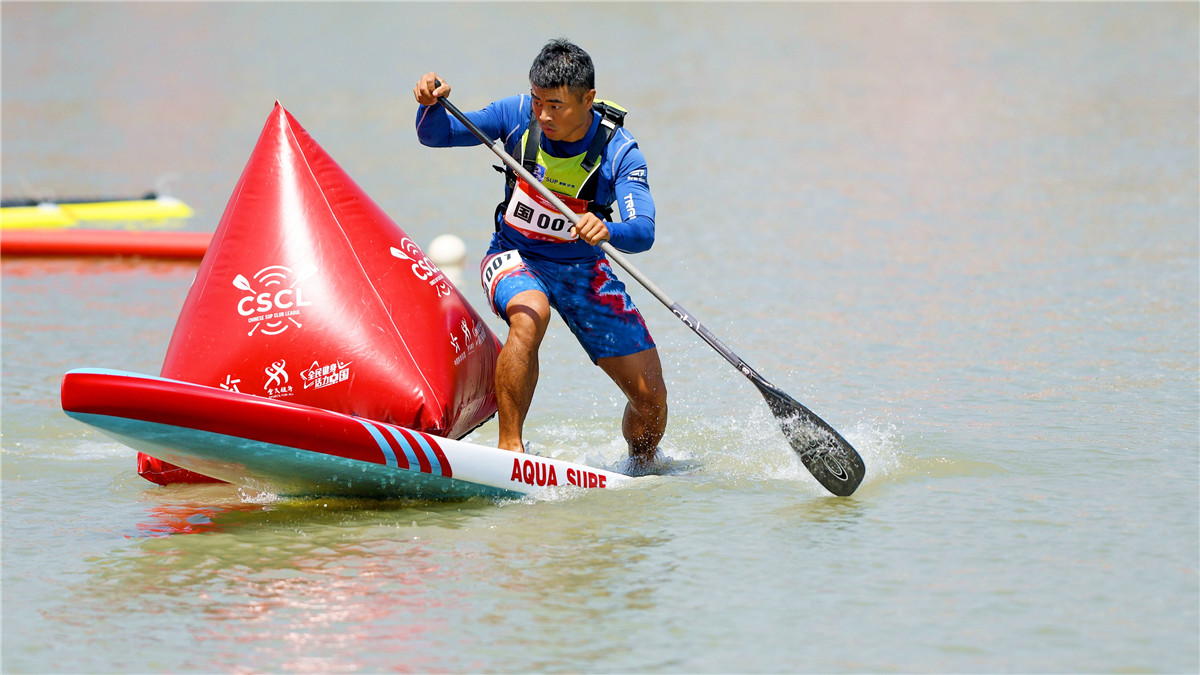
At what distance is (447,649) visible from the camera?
4160 mm

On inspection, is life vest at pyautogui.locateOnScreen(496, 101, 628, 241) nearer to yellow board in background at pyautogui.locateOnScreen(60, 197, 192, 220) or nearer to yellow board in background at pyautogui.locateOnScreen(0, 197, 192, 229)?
yellow board in background at pyautogui.locateOnScreen(0, 197, 192, 229)

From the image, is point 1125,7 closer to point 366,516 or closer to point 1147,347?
point 1147,347

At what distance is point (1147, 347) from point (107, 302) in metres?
7.40

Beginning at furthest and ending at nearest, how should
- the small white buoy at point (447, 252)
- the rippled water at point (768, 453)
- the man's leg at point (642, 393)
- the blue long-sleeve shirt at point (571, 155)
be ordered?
the small white buoy at point (447, 252), the man's leg at point (642, 393), the blue long-sleeve shirt at point (571, 155), the rippled water at point (768, 453)

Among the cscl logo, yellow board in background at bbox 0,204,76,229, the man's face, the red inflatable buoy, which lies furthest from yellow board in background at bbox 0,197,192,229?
the man's face

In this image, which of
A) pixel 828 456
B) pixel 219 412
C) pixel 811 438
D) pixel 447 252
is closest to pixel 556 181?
pixel 811 438

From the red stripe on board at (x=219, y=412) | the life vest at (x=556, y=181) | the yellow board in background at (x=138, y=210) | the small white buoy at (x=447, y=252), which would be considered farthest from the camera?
the yellow board in background at (x=138, y=210)

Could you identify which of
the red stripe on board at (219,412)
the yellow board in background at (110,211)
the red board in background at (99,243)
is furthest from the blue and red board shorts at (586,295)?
the yellow board in background at (110,211)

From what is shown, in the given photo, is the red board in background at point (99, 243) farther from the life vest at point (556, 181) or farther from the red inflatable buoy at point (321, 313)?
the life vest at point (556, 181)

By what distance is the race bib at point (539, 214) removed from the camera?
5.79 metres

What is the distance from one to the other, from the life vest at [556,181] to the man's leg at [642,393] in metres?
0.61

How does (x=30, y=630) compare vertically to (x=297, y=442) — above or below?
below

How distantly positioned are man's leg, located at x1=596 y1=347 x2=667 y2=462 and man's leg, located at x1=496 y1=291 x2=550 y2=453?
464 millimetres

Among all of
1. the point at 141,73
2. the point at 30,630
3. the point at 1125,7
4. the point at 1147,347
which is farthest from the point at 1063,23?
the point at 30,630
